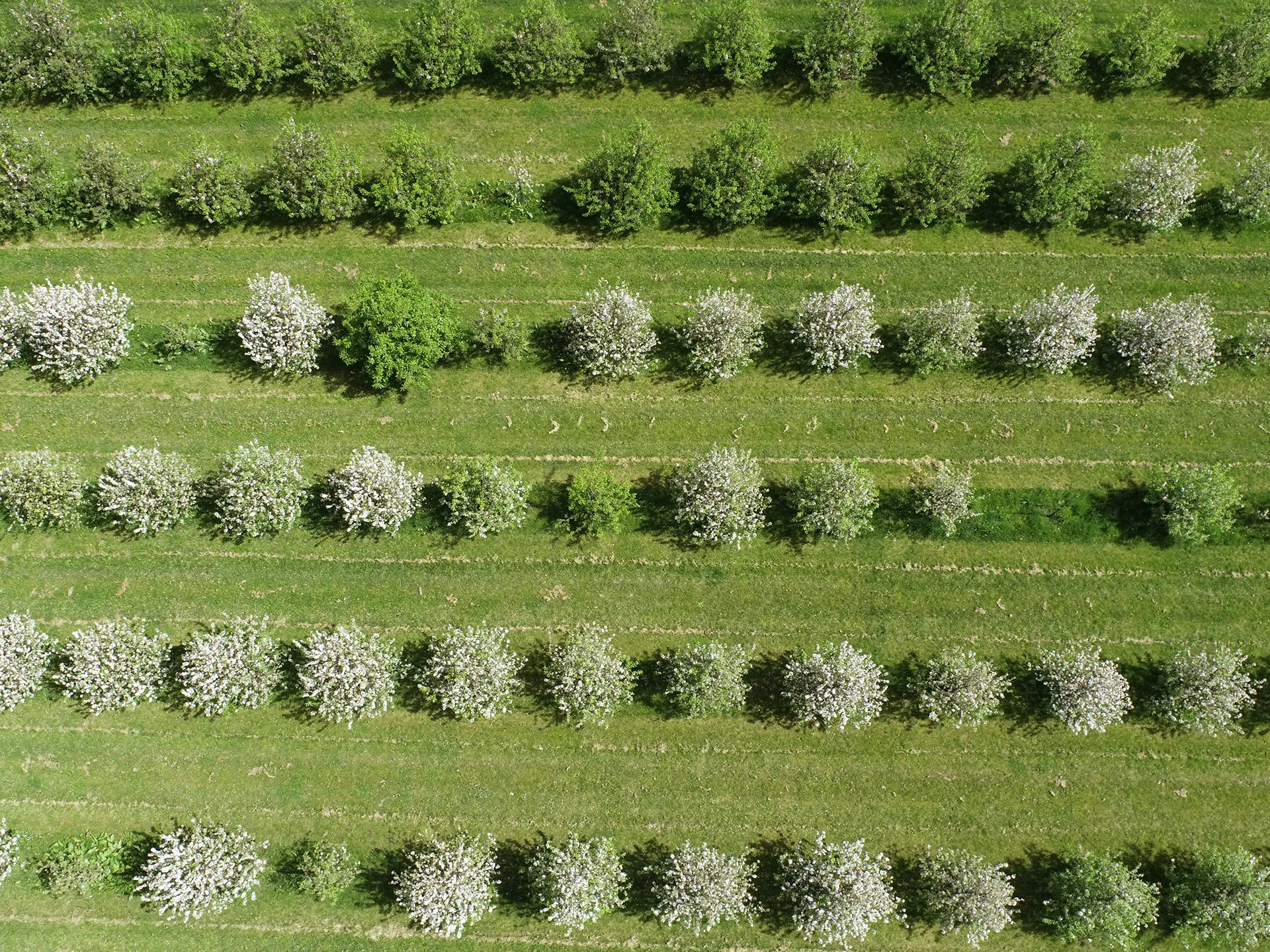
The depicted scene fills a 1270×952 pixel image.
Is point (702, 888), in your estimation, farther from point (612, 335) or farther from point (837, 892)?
point (612, 335)

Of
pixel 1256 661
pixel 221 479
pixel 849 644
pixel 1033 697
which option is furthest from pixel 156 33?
pixel 1256 661

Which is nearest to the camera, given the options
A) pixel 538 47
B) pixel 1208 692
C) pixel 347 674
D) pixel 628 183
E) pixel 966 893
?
pixel 966 893

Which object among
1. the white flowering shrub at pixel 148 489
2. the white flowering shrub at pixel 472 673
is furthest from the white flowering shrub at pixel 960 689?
the white flowering shrub at pixel 148 489

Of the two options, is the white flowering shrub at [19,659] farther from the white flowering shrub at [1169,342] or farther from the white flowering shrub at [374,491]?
the white flowering shrub at [1169,342]

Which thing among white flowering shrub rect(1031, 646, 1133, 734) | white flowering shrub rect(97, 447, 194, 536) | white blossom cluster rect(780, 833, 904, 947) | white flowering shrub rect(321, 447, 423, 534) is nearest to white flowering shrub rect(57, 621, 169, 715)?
white flowering shrub rect(97, 447, 194, 536)

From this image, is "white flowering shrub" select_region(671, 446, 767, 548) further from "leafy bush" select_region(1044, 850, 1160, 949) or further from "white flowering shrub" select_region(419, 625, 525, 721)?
"leafy bush" select_region(1044, 850, 1160, 949)

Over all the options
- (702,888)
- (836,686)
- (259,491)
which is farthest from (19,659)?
(836,686)

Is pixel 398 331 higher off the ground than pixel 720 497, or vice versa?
pixel 398 331
